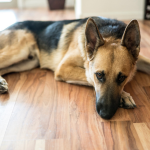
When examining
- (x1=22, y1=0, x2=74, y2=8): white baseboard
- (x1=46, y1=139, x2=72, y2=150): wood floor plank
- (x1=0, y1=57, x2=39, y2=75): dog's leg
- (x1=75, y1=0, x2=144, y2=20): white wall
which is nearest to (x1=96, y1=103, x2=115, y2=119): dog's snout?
(x1=46, y1=139, x2=72, y2=150): wood floor plank

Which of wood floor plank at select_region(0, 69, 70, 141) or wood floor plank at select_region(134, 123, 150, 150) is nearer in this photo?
wood floor plank at select_region(134, 123, 150, 150)

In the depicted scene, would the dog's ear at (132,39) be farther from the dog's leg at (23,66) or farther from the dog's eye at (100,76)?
the dog's leg at (23,66)

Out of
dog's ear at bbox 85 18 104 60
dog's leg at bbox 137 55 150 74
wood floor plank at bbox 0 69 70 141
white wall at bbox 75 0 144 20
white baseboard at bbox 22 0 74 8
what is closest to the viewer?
wood floor plank at bbox 0 69 70 141

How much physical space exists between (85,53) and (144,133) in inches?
44.7

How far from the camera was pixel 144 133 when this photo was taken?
173cm

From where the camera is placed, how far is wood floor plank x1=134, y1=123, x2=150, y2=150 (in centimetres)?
161

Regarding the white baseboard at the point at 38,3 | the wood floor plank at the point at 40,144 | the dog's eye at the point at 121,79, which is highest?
the dog's eye at the point at 121,79

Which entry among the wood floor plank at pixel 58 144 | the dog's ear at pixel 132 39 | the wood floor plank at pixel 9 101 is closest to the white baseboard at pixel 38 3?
the wood floor plank at pixel 9 101

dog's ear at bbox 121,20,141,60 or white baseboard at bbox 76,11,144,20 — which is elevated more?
dog's ear at bbox 121,20,141,60

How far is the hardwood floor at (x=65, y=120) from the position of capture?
1634 millimetres

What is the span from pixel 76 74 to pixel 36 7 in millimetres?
6899

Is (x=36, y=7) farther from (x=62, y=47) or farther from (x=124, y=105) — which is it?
(x=124, y=105)

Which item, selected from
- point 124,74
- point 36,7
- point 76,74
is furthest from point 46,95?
point 36,7

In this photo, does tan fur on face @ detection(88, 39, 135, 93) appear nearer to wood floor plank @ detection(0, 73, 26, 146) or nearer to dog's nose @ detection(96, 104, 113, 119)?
dog's nose @ detection(96, 104, 113, 119)
